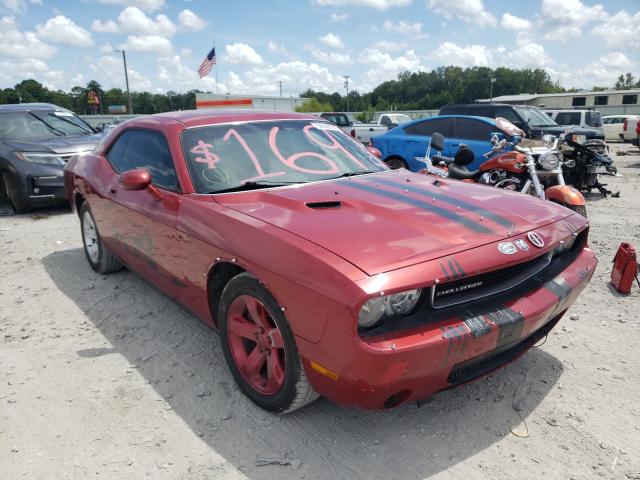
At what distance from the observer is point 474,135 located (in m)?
8.90

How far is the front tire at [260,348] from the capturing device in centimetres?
224

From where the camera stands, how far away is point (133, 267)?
12.7 feet

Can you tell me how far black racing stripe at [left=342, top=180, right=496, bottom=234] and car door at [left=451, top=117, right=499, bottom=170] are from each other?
592 cm

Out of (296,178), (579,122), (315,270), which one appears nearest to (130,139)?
(296,178)

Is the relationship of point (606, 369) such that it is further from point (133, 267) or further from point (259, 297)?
point (133, 267)

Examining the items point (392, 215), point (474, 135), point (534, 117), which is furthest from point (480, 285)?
point (534, 117)

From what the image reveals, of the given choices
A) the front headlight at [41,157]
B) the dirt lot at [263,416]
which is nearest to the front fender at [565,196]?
the dirt lot at [263,416]

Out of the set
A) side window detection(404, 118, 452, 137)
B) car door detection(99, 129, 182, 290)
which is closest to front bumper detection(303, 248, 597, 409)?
car door detection(99, 129, 182, 290)

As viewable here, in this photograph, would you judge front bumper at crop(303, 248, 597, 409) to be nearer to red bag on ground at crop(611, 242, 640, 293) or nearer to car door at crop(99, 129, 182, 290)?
car door at crop(99, 129, 182, 290)

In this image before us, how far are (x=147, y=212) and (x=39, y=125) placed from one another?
20.8 feet

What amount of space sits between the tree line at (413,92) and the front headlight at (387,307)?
88.5 m

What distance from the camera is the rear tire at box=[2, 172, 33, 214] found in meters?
7.59

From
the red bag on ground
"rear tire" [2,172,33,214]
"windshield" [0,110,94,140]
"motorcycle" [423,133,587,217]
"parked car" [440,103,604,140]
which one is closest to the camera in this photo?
the red bag on ground

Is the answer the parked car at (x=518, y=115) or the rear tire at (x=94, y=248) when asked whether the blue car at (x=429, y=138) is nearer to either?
the parked car at (x=518, y=115)
